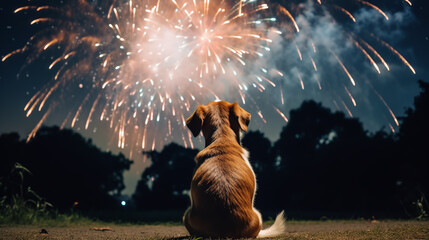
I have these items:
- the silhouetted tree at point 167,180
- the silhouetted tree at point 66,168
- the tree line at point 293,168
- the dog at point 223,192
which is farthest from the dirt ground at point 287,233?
the silhouetted tree at point 167,180

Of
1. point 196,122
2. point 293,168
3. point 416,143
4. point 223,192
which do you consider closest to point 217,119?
point 196,122

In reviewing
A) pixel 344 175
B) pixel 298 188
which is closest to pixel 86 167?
pixel 298 188

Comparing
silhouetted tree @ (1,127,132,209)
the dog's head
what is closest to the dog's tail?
the dog's head

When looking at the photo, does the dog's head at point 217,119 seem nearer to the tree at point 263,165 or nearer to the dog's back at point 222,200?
the dog's back at point 222,200

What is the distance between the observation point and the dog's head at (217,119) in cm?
498

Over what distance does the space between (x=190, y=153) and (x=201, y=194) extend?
41963mm

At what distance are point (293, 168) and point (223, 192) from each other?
96.8 feet

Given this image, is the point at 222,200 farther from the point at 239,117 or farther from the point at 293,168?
the point at 293,168

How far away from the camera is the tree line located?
71.4ft

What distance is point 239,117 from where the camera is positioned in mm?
5047

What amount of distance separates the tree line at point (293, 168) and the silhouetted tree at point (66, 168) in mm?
99

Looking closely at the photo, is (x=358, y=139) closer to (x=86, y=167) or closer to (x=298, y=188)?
(x=298, y=188)

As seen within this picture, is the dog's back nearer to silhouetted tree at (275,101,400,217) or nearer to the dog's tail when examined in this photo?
the dog's tail

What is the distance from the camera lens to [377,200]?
24703mm
